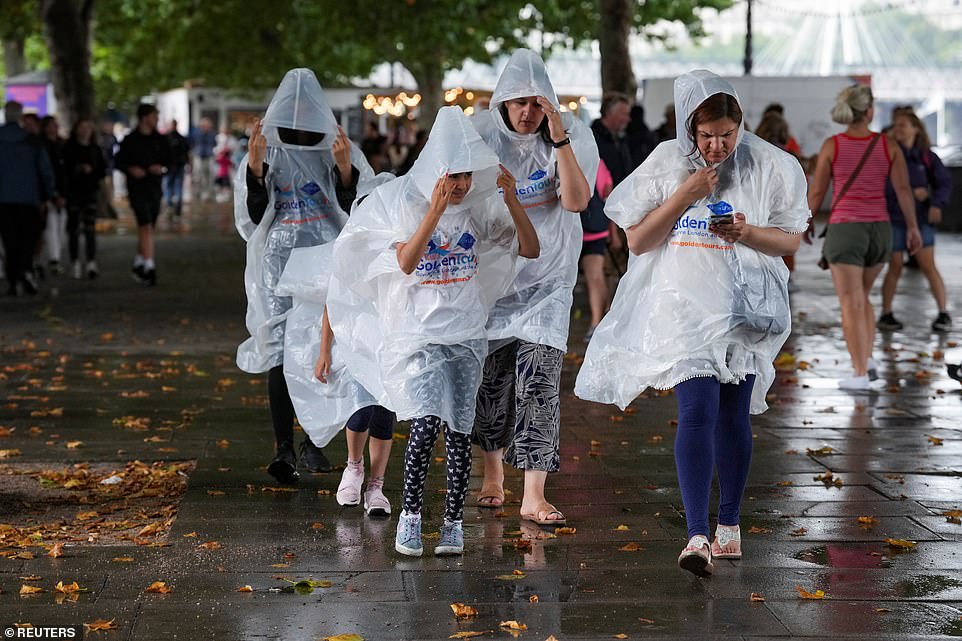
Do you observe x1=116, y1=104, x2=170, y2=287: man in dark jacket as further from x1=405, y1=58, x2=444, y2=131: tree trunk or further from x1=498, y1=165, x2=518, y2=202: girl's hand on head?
x1=405, y1=58, x2=444, y2=131: tree trunk

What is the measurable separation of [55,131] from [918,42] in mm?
77290

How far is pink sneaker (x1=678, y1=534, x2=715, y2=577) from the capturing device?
17.6 ft

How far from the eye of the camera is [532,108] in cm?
619

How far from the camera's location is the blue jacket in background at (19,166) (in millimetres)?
15195

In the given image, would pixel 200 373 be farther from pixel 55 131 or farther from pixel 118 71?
pixel 118 71

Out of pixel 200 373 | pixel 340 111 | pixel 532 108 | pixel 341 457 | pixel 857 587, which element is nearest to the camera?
pixel 857 587

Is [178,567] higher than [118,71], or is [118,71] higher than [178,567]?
[118,71]

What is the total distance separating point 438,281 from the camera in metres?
5.80

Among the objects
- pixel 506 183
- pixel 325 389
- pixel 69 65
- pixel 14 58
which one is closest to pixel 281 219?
pixel 325 389

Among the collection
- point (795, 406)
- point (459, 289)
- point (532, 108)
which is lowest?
point (795, 406)

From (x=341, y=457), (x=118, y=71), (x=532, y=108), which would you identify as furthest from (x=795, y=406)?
(x=118, y=71)

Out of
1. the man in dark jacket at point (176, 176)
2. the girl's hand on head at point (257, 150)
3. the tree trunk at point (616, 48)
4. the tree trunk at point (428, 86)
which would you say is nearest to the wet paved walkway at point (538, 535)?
the girl's hand on head at point (257, 150)

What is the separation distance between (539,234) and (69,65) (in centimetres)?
2365

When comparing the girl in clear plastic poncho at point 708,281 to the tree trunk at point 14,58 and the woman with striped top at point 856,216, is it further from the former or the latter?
the tree trunk at point 14,58
